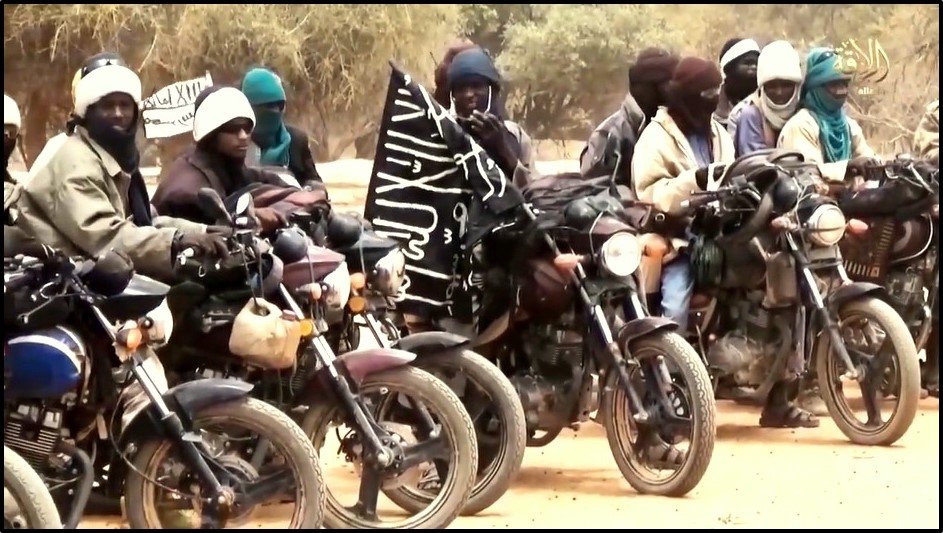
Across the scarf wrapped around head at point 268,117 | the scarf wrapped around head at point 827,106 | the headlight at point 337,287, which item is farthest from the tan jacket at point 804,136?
the headlight at point 337,287

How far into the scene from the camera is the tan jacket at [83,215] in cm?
532

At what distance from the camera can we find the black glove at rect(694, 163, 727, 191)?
7391 millimetres

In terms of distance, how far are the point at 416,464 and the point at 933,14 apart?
57.4 feet

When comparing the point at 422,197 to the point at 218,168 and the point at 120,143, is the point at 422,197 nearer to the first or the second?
the point at 218,168

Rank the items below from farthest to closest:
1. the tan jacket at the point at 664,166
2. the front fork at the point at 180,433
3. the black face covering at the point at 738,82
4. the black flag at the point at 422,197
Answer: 1. the black face covering at the point at 738,82
2. the tan jacket at the point at 664,166
3. the black flag at the point at 422,197
4. the front fork at the point at 180,433

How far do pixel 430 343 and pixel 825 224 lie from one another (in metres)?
2.43

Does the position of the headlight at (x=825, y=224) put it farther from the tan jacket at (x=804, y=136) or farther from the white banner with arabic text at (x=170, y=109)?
the white banner with arabic text at (x=170, y=109)

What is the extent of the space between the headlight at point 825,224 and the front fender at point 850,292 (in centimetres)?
25

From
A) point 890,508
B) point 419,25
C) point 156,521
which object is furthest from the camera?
point 419,25

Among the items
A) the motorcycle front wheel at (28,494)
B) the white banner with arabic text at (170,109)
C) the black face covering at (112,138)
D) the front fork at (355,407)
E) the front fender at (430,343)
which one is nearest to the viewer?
the motorcycle front wheel at (28,494)

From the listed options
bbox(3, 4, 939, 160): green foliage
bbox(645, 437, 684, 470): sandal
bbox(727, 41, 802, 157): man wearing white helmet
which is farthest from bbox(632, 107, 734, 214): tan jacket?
bbox(3, 4, 939, 160): green foliage

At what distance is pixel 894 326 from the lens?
7.21 metres

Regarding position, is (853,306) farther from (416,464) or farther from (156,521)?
(156,521)

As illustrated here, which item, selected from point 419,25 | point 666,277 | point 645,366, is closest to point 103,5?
point 419,25
